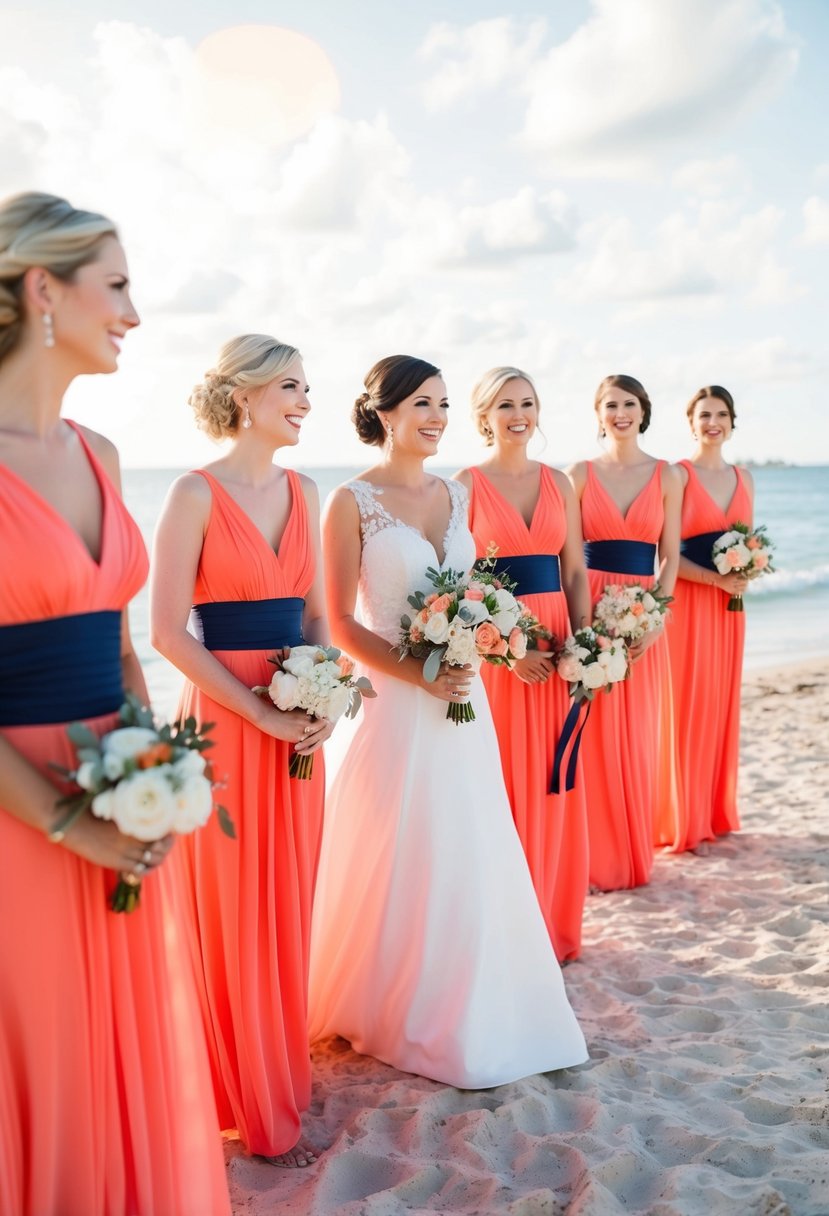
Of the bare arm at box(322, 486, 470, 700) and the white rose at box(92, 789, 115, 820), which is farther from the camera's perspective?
the bare arm at box(322, 486, 470, 700)

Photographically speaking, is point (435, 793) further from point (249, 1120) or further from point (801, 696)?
point (801, 696)

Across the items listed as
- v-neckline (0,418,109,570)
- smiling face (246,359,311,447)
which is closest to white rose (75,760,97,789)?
v-neckline (0,418,109,570)

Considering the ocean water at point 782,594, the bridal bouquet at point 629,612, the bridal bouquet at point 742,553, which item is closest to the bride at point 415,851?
the bridal bouquet at point 629,612

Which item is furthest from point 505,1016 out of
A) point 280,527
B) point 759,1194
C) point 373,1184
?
point 280,527

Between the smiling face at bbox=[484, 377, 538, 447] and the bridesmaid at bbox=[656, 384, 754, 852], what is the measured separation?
2455 millimetres

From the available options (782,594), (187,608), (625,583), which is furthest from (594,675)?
(782,594)

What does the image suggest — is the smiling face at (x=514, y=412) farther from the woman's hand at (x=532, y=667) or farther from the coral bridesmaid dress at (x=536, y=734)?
the woman's hand at (x=532, y=667)

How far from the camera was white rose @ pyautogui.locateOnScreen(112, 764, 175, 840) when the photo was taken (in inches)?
98.9

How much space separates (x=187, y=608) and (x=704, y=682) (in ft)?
17.5

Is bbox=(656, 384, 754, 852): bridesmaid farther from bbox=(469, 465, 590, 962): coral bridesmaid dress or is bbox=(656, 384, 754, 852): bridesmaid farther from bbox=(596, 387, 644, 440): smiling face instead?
bbox=(469, 465, 590, 962): coral bridesmaid dress

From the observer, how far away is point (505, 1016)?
14.9ft

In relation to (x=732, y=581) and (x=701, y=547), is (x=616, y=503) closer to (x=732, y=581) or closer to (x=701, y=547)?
(x=701, y=547)

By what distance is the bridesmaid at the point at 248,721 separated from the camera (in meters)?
A: 3.96

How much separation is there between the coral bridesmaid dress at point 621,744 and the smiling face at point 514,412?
4.60 ft
